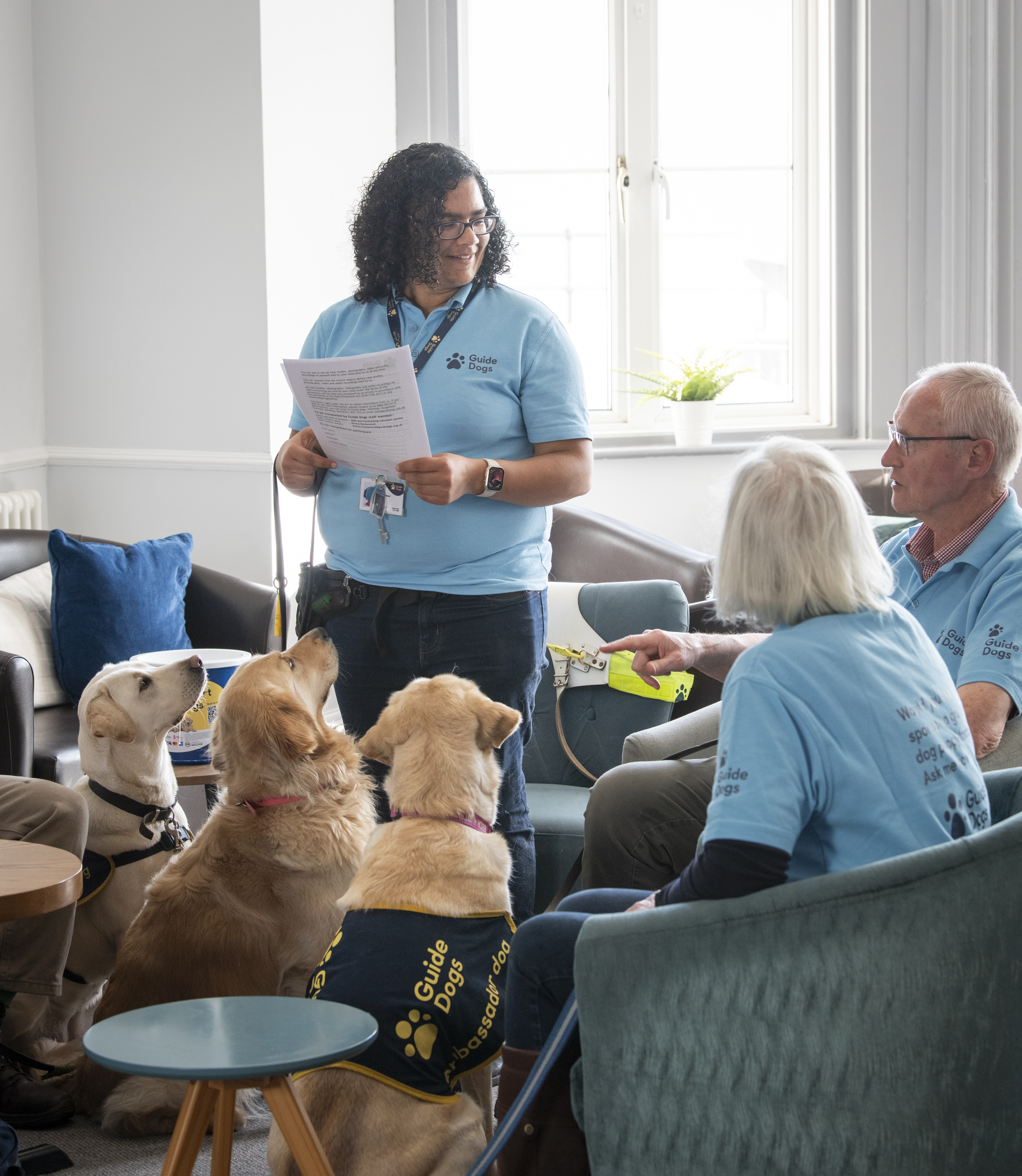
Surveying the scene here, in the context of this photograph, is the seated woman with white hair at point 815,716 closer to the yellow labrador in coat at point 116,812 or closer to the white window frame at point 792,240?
the yellow labrador in coat at point 116,812

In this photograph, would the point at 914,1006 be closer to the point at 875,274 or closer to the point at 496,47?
the point at 875,274

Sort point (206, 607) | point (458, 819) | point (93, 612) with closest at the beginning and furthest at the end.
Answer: point (458, 819) < point (93, 612) < point (206, 607)

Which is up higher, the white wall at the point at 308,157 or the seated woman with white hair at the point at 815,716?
the white wall at the point at 308,157

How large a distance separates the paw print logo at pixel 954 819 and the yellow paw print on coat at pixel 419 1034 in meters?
0.68

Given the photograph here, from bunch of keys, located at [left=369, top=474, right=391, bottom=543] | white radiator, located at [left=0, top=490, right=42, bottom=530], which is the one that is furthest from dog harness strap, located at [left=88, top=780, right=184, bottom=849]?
white radiator, located at [left=0, top=490, right=42, bottom=530]

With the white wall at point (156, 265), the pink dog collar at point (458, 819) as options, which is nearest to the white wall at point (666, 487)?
the white wall at point (156, 265)

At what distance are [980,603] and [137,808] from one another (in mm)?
1547

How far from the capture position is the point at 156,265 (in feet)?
12.1

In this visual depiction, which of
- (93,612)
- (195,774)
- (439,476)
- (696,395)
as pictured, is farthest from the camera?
(696,395)

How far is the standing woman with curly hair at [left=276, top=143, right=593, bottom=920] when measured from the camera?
1879 mm

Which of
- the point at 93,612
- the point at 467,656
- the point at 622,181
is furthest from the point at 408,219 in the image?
the point at 622,181

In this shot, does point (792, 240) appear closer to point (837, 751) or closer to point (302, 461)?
point (302, 461)

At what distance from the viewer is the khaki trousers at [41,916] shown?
75.7 inches

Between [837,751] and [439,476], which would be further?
[439,476]
